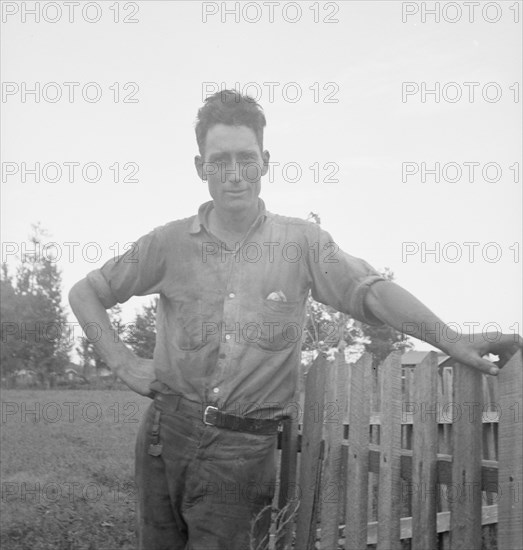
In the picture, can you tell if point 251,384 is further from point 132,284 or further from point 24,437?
point 24,437

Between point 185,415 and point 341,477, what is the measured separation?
3.62ft

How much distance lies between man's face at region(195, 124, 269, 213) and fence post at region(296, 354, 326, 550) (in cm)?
101

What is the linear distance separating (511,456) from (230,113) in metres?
1.80

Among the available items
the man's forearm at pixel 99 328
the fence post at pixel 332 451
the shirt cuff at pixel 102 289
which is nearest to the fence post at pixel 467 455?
the fence post at pixel 332 451

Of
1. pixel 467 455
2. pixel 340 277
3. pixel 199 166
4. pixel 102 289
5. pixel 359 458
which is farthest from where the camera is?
pixel 359 458

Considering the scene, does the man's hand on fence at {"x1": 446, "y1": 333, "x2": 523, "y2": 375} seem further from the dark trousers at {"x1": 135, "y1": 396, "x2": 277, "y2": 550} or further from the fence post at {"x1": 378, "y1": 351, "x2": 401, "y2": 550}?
the dark trousers at {"x1": 135, "y1": 396, "x2": 277, "y2": 550}

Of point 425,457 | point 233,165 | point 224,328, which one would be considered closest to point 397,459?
point 425,457

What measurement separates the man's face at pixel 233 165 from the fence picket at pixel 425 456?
1.06m

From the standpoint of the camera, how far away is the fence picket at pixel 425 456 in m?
2.85

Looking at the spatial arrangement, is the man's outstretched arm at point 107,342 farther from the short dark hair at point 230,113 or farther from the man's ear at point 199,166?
the short dark hair at point 230,113

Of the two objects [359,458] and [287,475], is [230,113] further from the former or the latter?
[287,475]

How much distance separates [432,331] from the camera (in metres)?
2.56

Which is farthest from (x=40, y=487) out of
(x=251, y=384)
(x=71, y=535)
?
(x=251, y=384)

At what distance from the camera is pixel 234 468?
9.42 ft
